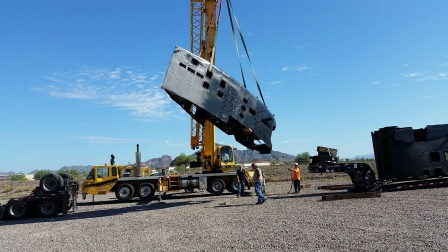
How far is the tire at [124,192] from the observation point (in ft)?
70.2

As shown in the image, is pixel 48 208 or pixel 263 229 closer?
pixel 263 229

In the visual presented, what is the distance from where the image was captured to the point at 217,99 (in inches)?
A: 620

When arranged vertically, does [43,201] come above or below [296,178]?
below

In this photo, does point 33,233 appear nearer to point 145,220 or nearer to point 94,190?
point 145,220

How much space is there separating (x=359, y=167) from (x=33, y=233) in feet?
45.9

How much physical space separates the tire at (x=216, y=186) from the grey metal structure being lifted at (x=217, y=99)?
4.77 m

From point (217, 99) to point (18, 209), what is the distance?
33.4ft

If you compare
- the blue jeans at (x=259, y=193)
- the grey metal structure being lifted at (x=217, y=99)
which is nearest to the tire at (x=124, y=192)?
the grey metal structure being lifted at (x=217, y=99)

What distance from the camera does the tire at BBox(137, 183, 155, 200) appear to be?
21.5 m

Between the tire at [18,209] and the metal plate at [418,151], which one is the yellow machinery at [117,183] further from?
the metal plate at [418,151]

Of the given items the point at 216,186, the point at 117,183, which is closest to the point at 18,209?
the point at 117,183

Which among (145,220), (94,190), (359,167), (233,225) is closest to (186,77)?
(145,220)

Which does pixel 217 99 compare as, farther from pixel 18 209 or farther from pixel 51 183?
pixel 18 209

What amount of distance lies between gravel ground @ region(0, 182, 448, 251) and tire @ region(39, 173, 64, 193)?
60.2 inches
